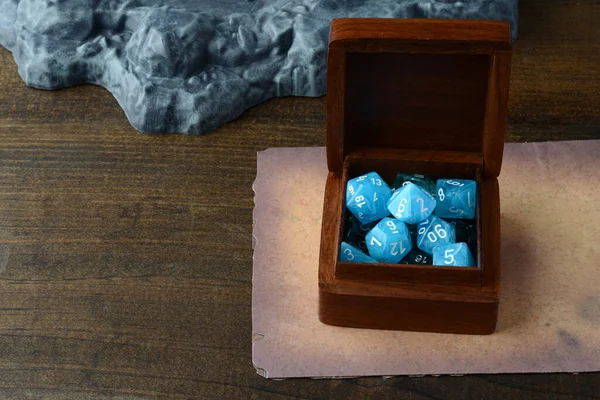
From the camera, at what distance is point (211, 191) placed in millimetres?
1511

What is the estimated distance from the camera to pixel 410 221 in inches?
50.6

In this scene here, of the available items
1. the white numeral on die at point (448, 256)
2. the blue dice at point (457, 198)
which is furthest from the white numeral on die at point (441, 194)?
the white numeral on die at point (448, 256)

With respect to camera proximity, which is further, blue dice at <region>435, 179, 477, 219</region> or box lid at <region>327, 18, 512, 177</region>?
blue dice at <region>435, 179, 477, 219</region>

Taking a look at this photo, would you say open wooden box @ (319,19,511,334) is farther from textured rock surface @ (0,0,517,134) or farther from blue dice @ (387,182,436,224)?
textured rock surface @ (0,0,517,134)

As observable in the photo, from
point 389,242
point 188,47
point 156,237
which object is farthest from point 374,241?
point 188,47

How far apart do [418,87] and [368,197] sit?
6.7 inches

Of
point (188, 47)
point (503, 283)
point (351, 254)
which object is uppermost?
point (188, 47)

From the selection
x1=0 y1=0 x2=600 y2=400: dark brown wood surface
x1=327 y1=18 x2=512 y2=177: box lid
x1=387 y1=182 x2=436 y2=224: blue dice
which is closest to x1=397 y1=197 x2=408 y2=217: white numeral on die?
x1=387 y1=182 x2=436 y2=224: blue dice

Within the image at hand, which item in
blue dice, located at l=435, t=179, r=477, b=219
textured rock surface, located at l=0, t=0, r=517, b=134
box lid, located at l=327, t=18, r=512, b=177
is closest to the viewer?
box lid, located at l=327, t=18, r=512, b=177

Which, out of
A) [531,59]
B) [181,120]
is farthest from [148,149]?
[531,59]

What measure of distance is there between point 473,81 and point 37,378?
0.73m

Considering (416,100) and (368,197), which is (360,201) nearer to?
(368,197)

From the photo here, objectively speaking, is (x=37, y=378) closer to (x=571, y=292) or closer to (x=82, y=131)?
(x=82, y=131)

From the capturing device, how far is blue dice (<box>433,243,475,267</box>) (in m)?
1.22
